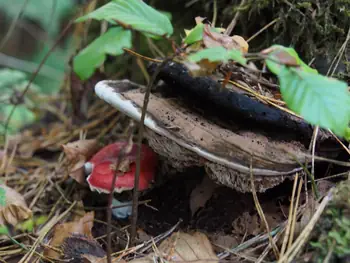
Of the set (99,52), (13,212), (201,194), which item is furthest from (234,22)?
(13,212)

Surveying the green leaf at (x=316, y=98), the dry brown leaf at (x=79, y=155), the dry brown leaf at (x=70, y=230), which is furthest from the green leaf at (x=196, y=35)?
the dry brown leaf at (x=79, y=155)

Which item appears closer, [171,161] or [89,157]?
[171,161]

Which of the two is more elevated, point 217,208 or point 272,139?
point 272,139

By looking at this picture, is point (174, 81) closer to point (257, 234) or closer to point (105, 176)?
point (105, 176)

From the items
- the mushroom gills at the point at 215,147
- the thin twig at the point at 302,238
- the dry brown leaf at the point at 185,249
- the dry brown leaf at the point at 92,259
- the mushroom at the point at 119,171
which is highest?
the mushroom gills at the point at 215,147

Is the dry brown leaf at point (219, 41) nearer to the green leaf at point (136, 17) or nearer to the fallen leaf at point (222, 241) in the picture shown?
the green leaf at point (136, 17)

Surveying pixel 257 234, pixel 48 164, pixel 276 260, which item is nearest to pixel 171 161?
pixel 257 234

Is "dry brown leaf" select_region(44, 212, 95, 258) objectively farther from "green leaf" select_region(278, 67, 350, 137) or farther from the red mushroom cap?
"green leaf" select_region(278, 67, 350, 137)
